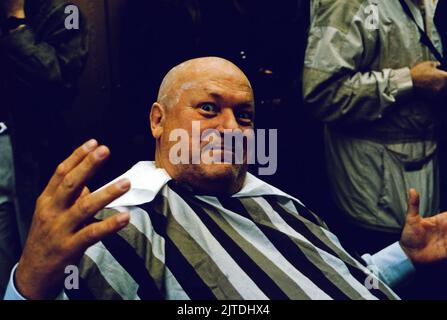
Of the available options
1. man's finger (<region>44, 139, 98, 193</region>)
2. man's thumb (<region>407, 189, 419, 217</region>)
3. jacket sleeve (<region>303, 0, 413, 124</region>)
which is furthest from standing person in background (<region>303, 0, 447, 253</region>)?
man's finger (<region>44, 139, 98, 193</region>)

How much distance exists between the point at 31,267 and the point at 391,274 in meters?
1.20

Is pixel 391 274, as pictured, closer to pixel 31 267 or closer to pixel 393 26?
pixel 393 26

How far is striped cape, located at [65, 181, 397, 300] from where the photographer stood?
160 cm

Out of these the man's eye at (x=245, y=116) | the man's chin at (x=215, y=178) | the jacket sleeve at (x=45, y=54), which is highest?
the jacket sleeve at (x=45, y=54)

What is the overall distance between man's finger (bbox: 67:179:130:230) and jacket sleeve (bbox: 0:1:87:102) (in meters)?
1.00

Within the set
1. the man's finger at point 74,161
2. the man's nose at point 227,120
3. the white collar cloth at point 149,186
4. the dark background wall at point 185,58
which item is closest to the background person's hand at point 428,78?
the dark background wall at point 185,58

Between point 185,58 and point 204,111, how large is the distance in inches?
31.4

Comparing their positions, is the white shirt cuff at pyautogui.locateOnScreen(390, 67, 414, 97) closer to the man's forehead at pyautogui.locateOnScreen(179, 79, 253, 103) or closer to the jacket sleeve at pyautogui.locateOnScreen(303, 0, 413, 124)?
the jacket sleeve at pyautogui.locateOnScreen(303, 0, 413, 124)

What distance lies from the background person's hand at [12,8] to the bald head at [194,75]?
2.19ft

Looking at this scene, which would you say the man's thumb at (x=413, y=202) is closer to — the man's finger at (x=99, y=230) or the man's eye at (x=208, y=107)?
the man's eye at (x=208, y=107)

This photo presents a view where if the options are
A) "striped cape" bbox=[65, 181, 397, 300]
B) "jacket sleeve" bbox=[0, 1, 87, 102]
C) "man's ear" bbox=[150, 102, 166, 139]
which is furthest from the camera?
"jacket sleeve" bbox=[0, 1, 87, 102]

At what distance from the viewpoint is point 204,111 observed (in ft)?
6.14

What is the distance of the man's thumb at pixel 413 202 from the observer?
1.82 m

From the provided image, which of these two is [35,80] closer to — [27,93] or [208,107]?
[27,93]
